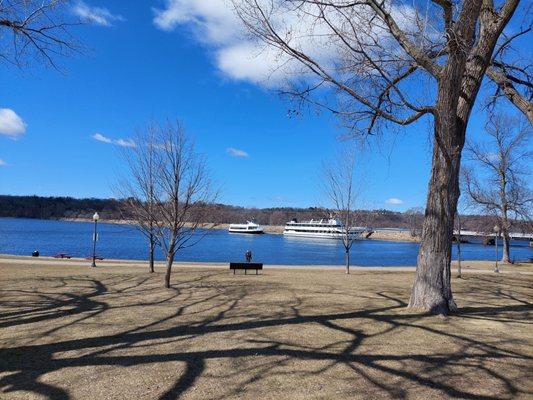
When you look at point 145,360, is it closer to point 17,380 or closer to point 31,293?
point 17,380

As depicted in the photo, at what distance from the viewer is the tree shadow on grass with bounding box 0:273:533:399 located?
5.27 metres

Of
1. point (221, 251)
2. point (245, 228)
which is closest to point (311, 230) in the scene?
point (245, 228)

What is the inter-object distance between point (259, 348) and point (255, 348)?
0.06 meters

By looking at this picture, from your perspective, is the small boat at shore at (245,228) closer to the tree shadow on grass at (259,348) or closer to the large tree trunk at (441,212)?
the tree shadow on grass at (259,348)

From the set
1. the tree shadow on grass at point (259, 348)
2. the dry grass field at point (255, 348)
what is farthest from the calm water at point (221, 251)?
the tree shadow on grass at point (259, 348)

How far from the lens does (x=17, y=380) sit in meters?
5.14

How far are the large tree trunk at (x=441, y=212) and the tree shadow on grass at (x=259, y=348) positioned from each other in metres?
0.54

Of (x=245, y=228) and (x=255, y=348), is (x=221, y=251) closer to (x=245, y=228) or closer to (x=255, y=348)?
(x=255, y=348)

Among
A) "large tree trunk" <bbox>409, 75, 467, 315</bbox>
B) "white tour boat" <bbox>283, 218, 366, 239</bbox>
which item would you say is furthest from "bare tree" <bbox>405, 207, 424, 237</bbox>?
"large tree trunk" <bbox>409, 75, 467, 315</bbox>

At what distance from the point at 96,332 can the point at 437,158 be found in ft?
24.1

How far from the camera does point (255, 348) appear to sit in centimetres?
648

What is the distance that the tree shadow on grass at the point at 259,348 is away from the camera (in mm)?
5273

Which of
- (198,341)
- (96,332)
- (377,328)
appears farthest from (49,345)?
(377,328)

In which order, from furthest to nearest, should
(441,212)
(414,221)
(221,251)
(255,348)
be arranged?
(414,221) < (221,251) < (441,212) < (255,348)
